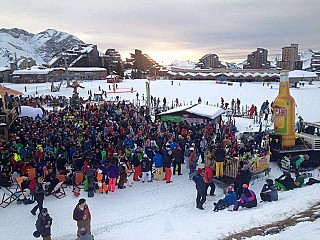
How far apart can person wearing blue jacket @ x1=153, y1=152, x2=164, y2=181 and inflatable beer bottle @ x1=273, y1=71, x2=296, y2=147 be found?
18.3 ft

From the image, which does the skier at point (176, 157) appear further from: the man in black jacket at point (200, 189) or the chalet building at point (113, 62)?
the chalet building at point (113, 62)

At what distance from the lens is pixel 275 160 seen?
44.6 feet

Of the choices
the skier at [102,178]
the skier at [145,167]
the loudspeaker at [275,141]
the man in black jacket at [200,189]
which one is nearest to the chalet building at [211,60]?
the loudspeaker at [275,141]

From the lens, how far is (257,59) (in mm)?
141500

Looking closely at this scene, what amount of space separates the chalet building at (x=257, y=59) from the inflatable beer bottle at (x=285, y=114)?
13071 centimetres

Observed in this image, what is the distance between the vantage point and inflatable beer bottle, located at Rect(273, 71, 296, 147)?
13.7 metres

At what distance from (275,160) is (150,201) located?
631 cm

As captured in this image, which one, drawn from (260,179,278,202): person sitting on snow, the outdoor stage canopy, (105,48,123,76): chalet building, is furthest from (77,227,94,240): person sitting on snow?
(105,48,123,76): chalet building

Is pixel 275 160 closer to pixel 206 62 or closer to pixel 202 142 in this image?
pixel 202 142

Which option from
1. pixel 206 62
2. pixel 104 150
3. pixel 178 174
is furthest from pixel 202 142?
pixel 206 62

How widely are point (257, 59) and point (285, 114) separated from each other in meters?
135

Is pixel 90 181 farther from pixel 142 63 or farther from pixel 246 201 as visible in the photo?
pixel 142 63

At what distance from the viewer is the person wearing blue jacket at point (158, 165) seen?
1136cm

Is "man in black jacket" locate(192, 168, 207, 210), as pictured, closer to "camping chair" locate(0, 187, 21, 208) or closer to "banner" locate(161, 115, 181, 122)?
"camping chair" locate(0, 187, 21, 208)
